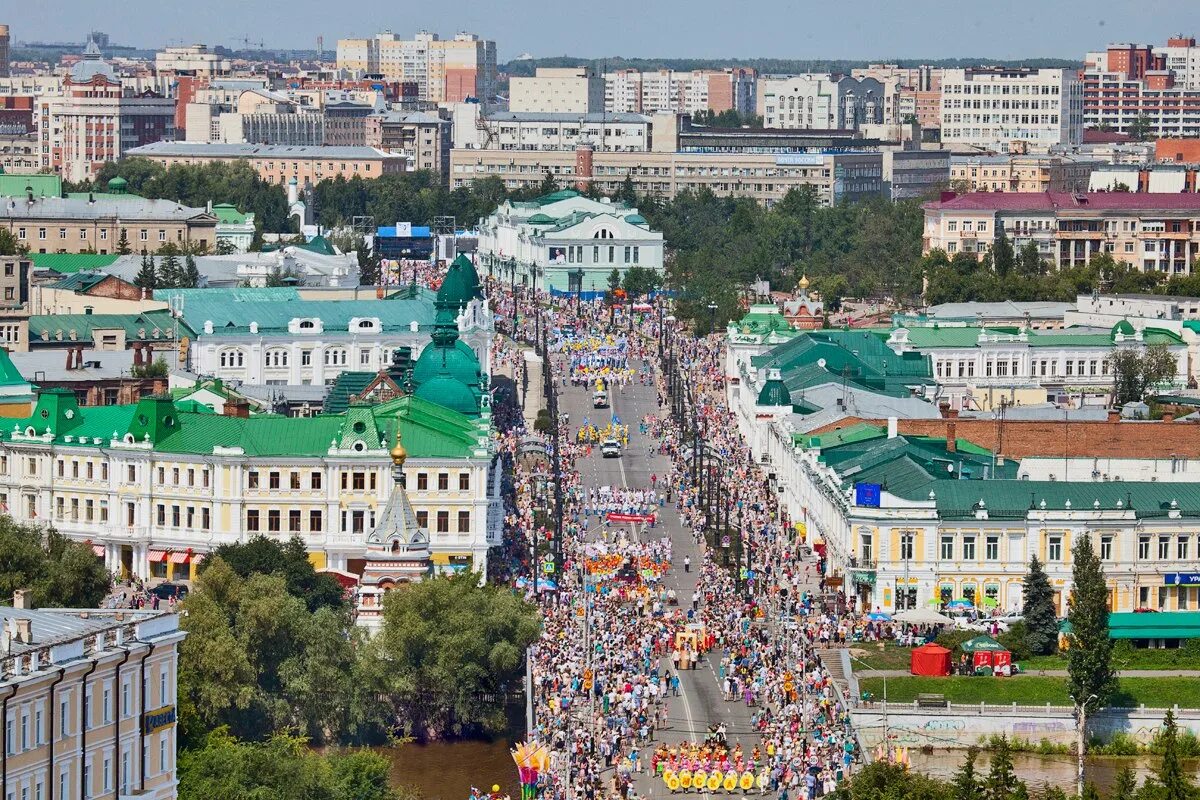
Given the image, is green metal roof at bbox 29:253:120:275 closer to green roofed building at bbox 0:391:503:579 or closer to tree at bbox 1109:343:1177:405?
tree at bbox 1109:343:1177:405

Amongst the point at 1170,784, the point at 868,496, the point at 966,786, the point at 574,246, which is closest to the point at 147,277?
the point at 574,246

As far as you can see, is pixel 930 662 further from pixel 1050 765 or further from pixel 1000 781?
pixel 1000 781

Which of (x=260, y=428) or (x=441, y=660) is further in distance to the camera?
(x=260, y=428)

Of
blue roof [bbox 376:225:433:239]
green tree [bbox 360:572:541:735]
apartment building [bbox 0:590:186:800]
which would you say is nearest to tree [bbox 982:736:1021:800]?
green tree [bbox 360:572:541:735]

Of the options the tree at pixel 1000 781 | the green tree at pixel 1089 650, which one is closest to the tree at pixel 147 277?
the green tree at pixel 1089 650

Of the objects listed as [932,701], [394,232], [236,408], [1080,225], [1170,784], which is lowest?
[932,701]

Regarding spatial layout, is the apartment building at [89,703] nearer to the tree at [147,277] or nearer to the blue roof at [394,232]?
the tree at [147,277]
